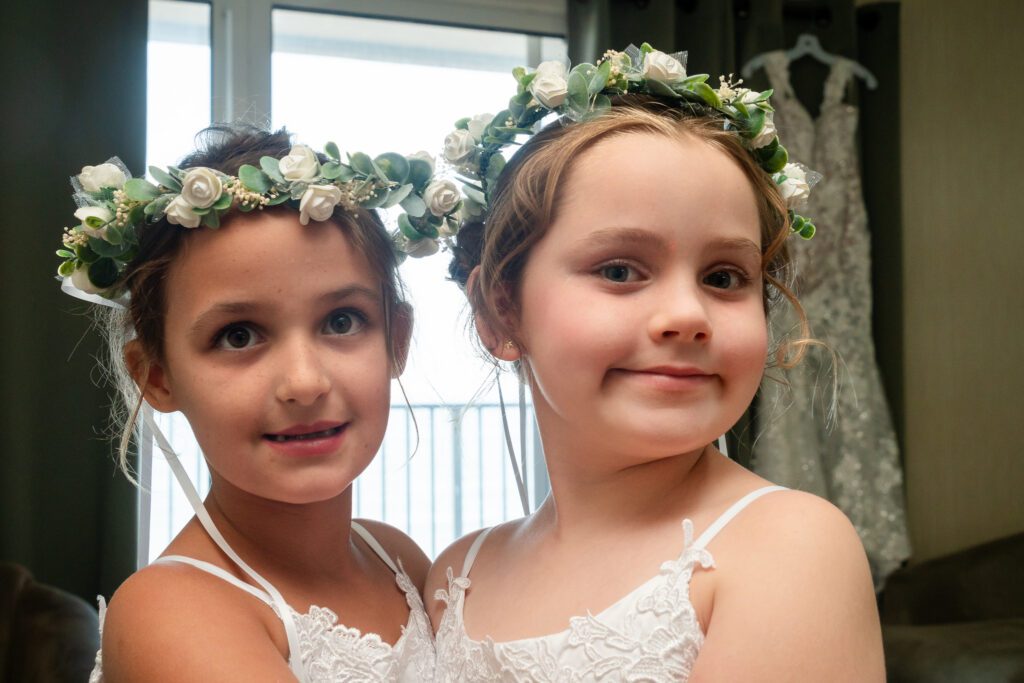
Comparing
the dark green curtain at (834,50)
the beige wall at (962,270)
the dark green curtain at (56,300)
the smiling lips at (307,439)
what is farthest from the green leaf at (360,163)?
the beige wall at (962,270)

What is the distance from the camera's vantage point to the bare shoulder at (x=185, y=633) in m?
0.95

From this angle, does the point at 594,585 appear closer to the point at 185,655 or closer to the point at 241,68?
the point at 185,655

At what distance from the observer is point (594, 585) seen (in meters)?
1.01

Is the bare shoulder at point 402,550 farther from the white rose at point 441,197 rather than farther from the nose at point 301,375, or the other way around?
the white rose at point 441,197

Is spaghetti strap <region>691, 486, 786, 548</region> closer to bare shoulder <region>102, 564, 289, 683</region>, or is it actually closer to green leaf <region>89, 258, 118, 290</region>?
bare shoulder <region>102, 564, 289, 683</region>

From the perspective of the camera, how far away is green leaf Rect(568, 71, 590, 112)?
1122 mm

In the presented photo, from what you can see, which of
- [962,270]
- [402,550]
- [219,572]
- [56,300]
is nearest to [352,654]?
[219,572]

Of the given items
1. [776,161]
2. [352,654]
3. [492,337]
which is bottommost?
[352,654]

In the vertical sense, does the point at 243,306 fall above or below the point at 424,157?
below

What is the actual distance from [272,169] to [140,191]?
0.53 feet

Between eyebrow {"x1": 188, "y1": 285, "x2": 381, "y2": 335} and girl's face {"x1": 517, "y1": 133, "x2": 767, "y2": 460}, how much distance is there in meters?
0.23

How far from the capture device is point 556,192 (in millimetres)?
1077

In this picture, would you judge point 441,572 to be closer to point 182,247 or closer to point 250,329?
point 250,329

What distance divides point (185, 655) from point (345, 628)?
22 centimetres
